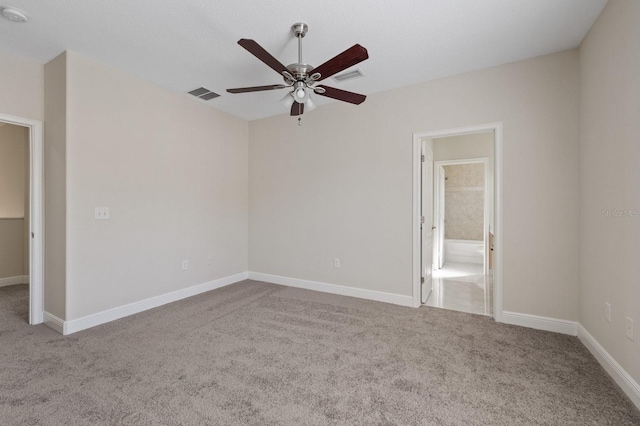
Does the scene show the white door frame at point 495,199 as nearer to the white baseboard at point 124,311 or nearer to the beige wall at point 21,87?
the white baseboard at point 124,311

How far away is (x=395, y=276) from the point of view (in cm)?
362

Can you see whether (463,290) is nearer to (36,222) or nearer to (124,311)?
(124,311)

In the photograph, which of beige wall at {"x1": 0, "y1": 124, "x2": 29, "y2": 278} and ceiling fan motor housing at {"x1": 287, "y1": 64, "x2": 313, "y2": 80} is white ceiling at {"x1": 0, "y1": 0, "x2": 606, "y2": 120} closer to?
ceiling fan motor housing at {"x1": 287, "y1": 64, "x2": 313, "y2": 80}

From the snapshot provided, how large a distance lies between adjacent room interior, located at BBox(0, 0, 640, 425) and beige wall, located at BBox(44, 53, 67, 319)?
0.09 ft

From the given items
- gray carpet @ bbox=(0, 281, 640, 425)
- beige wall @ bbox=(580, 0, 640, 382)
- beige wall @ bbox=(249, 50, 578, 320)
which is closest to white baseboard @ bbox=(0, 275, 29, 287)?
gray carpet @ bbox=(0, 281, 640, 425)

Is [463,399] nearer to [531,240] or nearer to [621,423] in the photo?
[621,423]

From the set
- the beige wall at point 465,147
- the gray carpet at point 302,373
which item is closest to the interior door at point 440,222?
the beige wall at point 465,147

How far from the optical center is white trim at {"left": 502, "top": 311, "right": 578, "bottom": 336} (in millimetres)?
2723

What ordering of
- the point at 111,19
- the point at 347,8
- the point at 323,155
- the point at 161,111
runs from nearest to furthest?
the point at 347,8 → the point at 111,19 → the point at 161,111 → the point at 323,155

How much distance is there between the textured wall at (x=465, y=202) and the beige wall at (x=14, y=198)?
28.5 feet

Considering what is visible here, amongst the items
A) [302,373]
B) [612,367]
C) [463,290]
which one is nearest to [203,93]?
[302,373]

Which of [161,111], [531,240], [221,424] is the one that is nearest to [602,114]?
[531,240]

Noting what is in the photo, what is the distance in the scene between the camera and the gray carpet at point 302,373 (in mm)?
1687

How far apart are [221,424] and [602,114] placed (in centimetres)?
340
